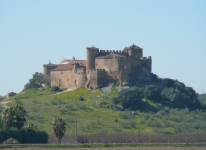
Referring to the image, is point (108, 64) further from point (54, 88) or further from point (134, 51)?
point (54, 88)

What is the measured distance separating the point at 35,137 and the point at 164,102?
91.6ft

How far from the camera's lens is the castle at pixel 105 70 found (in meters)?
74.1

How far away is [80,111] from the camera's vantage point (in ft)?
225

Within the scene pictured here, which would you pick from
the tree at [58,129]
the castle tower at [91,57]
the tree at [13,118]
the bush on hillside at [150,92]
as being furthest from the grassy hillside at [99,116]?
the tree at [13,118]

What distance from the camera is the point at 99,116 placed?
65.8m

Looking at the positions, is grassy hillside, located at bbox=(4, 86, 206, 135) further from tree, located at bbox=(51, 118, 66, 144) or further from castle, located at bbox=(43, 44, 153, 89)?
tree, located at bbox=(51, 118, 66, 144)

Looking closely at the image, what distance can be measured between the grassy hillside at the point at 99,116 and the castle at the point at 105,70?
7.08ft

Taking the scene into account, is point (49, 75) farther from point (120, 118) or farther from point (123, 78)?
point (120, 118)

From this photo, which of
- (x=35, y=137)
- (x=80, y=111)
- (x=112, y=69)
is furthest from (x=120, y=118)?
(x=35, y=137)

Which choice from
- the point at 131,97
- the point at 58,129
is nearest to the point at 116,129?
the point at 131,97

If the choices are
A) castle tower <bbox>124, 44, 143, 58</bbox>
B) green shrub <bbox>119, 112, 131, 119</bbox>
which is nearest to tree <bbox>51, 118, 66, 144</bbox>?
green shrub <bbox>119, 112, 131, 119</bbox>

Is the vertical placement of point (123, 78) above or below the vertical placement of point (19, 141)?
above

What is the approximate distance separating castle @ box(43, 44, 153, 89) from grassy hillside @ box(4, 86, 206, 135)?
7.08 ft

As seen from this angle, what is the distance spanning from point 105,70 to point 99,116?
1160 cm
